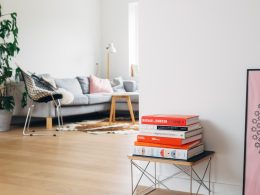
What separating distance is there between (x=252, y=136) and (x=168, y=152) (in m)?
0.46

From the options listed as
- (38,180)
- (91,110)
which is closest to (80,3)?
(91,110)

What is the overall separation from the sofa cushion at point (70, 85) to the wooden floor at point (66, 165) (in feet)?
6.29

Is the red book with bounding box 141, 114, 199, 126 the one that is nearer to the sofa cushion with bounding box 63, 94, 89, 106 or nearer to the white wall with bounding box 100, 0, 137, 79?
the sofa cushion with bounding box 63, 94, 89, 106

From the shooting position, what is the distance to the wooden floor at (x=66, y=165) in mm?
2678

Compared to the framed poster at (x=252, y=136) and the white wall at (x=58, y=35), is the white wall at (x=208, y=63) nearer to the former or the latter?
the framed poster at (x=252, y=136)

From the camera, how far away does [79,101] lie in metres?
6.45

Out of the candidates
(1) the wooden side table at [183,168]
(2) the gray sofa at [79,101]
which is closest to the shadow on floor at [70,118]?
(2) the gray sofa at [79,101]

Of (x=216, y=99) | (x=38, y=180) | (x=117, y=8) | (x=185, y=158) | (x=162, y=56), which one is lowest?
(x=38, y=180)

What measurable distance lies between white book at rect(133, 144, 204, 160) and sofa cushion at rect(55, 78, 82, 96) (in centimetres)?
463

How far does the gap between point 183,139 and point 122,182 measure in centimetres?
75

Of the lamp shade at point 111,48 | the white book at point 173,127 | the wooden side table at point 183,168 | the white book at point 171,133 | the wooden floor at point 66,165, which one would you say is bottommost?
the wooden floor at point 66,165

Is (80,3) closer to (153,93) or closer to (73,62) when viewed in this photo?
(73,62)

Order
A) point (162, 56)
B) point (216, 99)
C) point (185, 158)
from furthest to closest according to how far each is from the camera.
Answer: point (162, 56) → point (216, 99) → point (185, 158)

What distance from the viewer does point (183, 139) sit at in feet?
7.33
